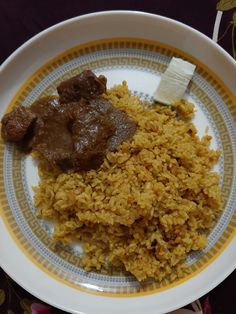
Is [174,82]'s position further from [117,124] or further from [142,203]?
[142,203]

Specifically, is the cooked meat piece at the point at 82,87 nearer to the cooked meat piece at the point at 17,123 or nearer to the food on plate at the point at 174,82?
the cooked meat piece at the point at 17,123

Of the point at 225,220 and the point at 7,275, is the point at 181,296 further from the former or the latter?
the point at 7,275

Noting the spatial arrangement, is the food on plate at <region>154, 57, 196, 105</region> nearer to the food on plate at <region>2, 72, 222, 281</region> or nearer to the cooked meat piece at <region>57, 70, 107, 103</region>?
the food on plate at <region>2, 72, 222, 281</region>

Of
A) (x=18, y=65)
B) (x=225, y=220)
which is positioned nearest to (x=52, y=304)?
(x=225, y=220)

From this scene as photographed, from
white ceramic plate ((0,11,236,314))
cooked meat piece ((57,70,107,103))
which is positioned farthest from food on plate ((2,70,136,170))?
white ceramic plate ((0,11,236,314))

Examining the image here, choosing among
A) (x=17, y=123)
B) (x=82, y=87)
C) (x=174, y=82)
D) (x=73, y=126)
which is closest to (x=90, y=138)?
(x=73, y=126)

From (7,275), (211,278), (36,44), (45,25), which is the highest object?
(45,25)

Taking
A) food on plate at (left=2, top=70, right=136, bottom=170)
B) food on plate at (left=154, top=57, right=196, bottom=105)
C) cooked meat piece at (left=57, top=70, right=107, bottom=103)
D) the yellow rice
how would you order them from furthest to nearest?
1. food on plate at (left=154, top=57, right=196, bottom=105)
2. cooked meat piece at (left=57, top=70, right=107, bottom=103)
3. food on plate at (left=2, top=70, right=136, bottom=170)
4. the yellow rice

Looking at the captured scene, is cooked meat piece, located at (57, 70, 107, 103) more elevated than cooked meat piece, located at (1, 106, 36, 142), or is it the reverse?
cooked meat piece, located at (57, 70, 107, 103)
